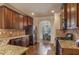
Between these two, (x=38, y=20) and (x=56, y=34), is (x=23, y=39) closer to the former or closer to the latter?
(x=38, y=20)

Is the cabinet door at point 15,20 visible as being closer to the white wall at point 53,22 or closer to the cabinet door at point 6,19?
the cabinet door at point 6,19

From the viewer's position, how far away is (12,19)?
1621 mm

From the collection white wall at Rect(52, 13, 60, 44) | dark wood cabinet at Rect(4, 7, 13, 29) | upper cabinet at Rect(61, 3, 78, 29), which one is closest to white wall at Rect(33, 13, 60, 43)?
white wall at Rect(52, 13, 60, 44)

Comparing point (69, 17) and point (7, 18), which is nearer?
point (7, 18)

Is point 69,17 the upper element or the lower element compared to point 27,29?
upper

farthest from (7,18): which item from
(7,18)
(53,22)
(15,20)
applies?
(53,22)

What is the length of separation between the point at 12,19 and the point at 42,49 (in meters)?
0.54

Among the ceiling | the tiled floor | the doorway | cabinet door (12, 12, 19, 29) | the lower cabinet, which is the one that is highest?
the ceiling

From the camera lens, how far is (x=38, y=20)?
1.62m

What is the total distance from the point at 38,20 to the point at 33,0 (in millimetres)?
263

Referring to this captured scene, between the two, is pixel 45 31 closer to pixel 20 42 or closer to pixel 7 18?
pixel 20 42

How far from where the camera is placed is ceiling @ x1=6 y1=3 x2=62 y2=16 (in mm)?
1514

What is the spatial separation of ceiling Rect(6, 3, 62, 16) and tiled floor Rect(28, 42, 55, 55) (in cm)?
41

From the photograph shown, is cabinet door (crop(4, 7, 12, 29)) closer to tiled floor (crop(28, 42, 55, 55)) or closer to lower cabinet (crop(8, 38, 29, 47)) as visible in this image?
lower cabinet (crop(8, 38, 29, 47))
